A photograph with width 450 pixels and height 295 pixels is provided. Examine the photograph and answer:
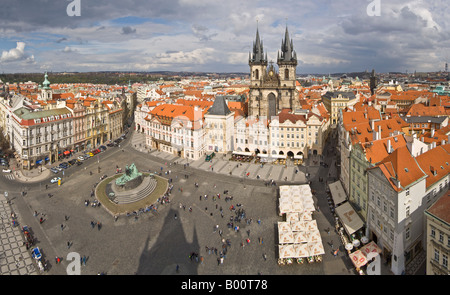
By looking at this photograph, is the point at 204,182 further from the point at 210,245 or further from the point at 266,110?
the point at 266,110

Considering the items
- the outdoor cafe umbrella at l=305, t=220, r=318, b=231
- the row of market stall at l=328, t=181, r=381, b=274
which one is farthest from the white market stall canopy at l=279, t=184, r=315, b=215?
the row of market stall at l=328, t=181, r=381, b=274

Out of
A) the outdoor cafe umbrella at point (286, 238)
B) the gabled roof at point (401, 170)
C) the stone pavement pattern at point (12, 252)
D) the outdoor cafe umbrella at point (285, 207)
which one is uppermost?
the gabled roof at point (401, 170)

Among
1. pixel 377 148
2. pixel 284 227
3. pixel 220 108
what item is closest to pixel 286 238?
pixel 284 227

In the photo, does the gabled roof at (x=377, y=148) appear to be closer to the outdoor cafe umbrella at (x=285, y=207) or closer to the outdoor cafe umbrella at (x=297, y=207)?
the outdoor cafe umbrella at (x=297, y=207)

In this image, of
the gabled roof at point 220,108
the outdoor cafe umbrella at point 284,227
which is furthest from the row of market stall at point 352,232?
the gabled roof at point 220,108

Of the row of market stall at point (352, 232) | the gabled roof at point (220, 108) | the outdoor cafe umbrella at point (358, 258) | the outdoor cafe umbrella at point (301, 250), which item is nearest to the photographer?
the outdoor cafe umbrella at point (358, 258)

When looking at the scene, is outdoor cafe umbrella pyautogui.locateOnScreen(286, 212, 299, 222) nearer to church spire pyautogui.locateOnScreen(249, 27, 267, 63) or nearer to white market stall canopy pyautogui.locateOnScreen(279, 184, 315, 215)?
white market stall canopy pyautogui.locateOnScreen(279, 184, 315, 215)
